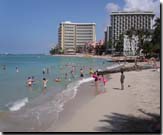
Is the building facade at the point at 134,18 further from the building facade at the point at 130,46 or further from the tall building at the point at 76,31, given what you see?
the building facade at the point at 130,46

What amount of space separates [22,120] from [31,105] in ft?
13.4

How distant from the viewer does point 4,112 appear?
45.5 ft

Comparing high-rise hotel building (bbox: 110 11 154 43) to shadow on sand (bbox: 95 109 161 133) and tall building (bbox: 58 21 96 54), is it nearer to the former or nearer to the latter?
tall building (bbox: 58 21 96 54)

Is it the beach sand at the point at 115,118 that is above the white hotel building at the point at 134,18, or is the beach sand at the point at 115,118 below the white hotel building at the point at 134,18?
below

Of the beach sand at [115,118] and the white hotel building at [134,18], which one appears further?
the white hotel building at [134,18]

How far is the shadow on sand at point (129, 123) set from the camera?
337 inches

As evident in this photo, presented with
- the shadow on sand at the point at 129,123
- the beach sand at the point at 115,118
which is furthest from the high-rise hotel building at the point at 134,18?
the shadow on sand at the point at 129,123

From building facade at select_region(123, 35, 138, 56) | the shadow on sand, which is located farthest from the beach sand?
building facade at select_region(123, 35, 138, 56)

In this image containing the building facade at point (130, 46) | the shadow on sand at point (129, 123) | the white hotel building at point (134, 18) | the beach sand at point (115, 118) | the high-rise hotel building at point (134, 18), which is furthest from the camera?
the building facade at point (130, 46)

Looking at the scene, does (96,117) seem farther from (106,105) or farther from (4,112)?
(4,112)

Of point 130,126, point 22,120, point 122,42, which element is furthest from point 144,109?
point 122,42

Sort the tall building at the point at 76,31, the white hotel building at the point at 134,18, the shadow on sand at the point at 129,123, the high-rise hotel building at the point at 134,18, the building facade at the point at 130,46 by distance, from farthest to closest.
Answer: the building facade at the point at 130,46 → the white hotel building at the point at 134,18 → the high-rise hotel building at the point at 134,18 → the tall building at the point at 76,31 → the shadow on sand at the point at 129,123

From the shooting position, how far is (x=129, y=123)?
9758 mm

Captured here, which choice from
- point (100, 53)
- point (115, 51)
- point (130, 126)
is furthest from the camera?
point (100, 53)
